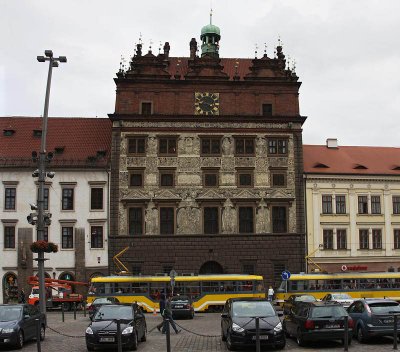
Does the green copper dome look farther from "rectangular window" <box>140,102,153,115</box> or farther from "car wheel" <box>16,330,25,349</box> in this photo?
"car wheel" <box>16,330,25,349</box>

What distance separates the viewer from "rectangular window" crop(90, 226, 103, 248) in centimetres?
5181

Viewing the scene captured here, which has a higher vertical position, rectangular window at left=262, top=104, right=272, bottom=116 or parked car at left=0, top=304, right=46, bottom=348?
rectangular window at left=262, top=104, right=272, bottom=116

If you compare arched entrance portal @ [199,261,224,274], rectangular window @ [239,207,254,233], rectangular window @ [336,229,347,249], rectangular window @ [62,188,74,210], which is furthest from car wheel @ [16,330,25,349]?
rectangular window @ [336,229,347,249]

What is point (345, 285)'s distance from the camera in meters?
44.4

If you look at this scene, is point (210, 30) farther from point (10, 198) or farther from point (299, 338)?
point (299, 338)

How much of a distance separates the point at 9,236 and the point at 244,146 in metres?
20.7

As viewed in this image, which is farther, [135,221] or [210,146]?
[210,146]

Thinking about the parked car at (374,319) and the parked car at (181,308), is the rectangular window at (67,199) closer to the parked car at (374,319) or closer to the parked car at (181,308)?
the parked car at (181,308)

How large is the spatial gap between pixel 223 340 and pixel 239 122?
31.7 m

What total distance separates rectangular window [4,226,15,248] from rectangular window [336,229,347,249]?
27.1 meters

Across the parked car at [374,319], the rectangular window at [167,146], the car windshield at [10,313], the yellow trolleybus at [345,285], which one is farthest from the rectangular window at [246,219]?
the car windshield at [10,313]

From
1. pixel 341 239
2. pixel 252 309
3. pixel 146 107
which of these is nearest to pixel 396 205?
pixel 341 239

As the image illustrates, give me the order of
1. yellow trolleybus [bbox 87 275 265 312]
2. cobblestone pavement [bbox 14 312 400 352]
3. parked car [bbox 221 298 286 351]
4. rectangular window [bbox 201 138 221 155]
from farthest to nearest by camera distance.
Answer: rectangular window [bbox 201 138 221 155], yellow trolleybus [bbox 87 275 265 312], cobblestone pavement [bbox 14 312 400 352], parked car [bbox 221 298 286 351]

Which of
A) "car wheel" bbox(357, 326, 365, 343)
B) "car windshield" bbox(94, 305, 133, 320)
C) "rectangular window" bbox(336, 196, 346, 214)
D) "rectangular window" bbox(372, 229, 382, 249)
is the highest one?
"rectangular window" bbox(336, 196, 346, 214)
